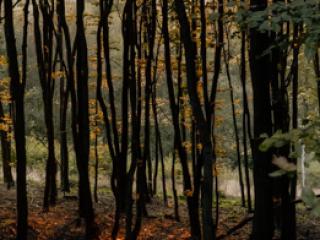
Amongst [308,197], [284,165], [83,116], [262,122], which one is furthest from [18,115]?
[308,197]

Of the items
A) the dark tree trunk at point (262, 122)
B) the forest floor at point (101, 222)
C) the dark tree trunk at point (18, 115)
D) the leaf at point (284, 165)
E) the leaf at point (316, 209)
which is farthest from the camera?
the forest floor at point (101, 222)

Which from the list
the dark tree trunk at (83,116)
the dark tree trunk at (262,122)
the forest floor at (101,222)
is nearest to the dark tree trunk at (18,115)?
the dark tree trunk at (83,116)

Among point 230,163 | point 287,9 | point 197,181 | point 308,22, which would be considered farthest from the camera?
point 230,163

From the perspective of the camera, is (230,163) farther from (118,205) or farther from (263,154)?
(263,154)

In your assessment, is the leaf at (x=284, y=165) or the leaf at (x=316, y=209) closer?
the leaf at (x=316, y=209)

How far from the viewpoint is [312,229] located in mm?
10938

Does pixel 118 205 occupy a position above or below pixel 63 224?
above

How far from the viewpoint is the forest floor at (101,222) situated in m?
9.21

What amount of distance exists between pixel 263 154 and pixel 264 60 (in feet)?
3.34

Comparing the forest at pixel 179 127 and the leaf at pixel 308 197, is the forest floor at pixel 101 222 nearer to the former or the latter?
the forest at pixel 179 127

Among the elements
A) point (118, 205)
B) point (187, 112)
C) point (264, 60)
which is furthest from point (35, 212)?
point (264, 60)

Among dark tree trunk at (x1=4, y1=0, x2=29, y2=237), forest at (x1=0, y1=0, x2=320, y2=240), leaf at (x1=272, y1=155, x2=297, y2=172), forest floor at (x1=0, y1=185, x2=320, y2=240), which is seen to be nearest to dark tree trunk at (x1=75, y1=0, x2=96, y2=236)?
forest at (x1=0, y1=0, x2=320, y2=240)

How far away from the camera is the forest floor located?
363 inches

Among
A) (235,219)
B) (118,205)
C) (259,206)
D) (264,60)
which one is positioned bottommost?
(235,219)
